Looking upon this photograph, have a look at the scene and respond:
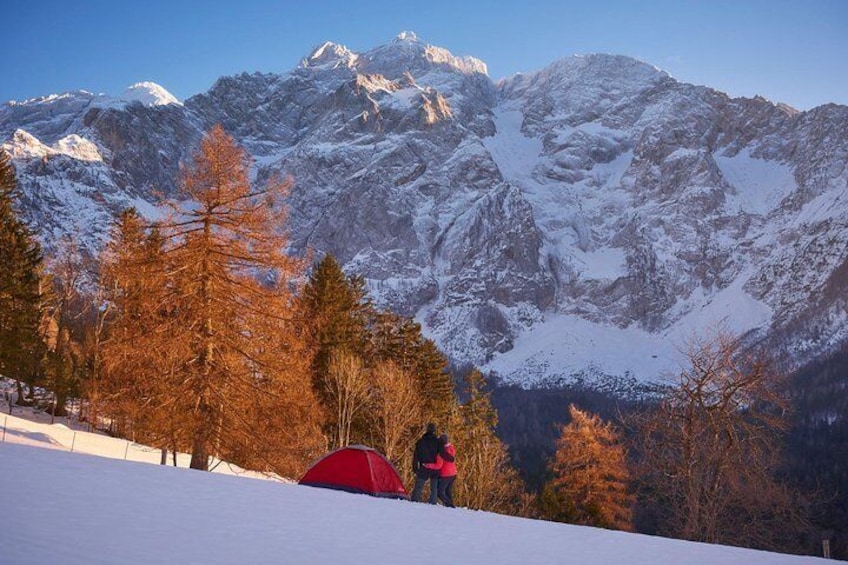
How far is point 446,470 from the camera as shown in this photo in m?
15.8

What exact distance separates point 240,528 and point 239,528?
13 mm

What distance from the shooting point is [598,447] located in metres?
39.1

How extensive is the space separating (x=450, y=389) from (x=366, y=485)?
2585 centimetres

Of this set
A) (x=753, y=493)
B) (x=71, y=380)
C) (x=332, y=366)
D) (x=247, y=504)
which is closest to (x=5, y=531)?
(x=247, y=504)

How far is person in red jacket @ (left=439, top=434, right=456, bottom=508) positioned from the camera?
1561cm

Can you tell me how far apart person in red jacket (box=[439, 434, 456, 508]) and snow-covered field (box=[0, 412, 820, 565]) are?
3626 mm

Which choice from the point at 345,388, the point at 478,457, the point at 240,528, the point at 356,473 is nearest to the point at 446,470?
the point at 356,473

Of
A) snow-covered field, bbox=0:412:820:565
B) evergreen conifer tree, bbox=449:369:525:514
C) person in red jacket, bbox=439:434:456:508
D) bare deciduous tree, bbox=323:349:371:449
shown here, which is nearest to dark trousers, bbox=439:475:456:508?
person in red jacket, bbox=439:434:456:508

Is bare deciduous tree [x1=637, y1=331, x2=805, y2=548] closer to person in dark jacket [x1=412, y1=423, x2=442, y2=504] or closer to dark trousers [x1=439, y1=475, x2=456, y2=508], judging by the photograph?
dark trousers [x1=439, y1=475, x2=456, y2=508]

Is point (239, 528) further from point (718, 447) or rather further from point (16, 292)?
point (16, 292)

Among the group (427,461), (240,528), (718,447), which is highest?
(718,447)

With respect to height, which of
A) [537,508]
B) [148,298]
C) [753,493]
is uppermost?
[148,298]

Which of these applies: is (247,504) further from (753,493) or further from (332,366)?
(332,366)

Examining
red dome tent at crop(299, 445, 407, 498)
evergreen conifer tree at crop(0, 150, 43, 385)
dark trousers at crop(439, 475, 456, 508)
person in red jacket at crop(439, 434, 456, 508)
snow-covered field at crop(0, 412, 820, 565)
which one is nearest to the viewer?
snow-covered field at crop(0, 412, 820, 565)
